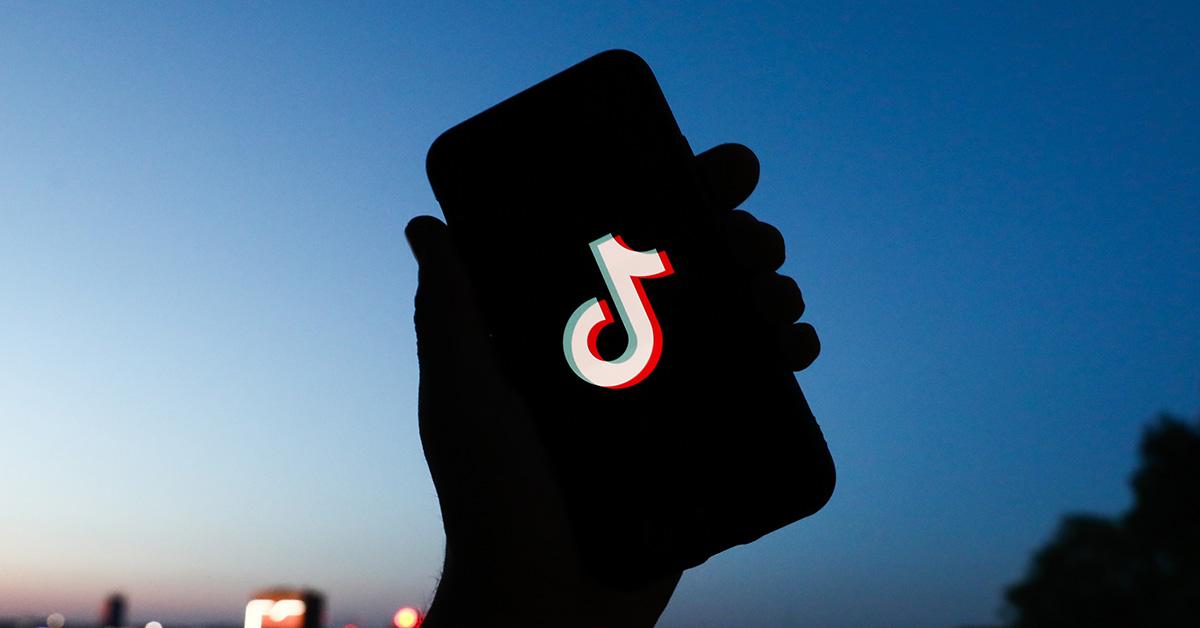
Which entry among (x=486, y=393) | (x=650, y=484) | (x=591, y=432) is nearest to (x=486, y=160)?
(x=486, y=393)

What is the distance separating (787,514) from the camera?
241 cm

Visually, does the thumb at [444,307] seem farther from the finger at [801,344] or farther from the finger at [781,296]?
the finger at [801,344]

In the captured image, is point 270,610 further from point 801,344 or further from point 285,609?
point 801,344

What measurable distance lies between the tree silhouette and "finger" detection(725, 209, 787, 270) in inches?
1309

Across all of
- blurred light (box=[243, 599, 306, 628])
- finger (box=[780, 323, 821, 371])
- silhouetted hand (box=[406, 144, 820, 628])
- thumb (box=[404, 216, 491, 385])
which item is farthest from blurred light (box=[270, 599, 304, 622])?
finger (box=[780, 323, 821, 371])

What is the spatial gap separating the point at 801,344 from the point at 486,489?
68.8 inches

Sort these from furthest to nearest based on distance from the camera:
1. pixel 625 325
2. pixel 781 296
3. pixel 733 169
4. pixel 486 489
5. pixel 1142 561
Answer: pixel 1142 561 < pixel 781 296 < pixel 733 169 < pixel 486 489 < pixel 625 325

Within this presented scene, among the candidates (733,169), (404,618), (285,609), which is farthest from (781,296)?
(285,609)

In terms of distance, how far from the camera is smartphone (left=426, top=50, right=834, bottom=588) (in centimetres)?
242

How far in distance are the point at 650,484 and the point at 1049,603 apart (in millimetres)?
38511

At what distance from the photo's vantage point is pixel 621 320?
2566 mm

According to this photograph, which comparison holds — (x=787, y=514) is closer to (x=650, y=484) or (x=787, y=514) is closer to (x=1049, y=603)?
(x=650, y=484)

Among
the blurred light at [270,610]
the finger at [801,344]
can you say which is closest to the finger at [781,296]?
the finger at [801,344]

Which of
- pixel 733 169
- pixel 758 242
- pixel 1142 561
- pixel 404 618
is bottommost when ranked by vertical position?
pixel 404 618
